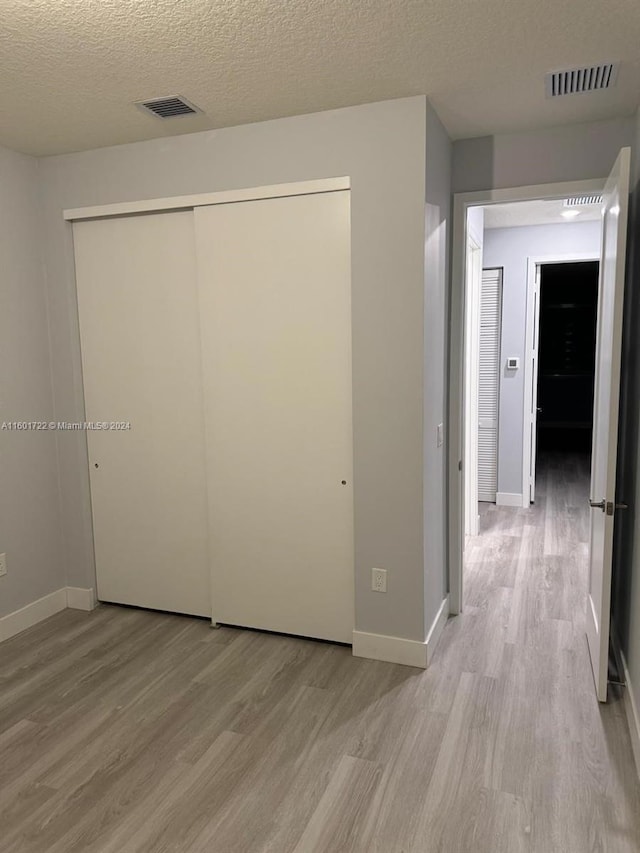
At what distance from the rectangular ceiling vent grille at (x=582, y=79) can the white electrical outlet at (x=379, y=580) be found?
215 centimetres

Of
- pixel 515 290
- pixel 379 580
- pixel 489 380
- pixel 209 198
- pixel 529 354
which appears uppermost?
pixel 209 198

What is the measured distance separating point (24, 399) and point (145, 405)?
639 millimetres

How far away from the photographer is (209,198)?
296 centimetres

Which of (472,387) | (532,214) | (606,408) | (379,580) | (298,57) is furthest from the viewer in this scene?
(532,214)

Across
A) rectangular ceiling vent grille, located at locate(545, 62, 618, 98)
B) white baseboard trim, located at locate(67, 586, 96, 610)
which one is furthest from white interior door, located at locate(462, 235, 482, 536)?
white baseboard trim, located at locate(67, 586, 96, 610)

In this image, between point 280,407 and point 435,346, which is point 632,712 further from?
point 280,407

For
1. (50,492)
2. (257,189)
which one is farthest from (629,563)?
(50,492)

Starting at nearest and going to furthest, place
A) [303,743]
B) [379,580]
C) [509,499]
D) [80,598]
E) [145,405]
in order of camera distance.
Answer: [303,743], [379,580], [145,405], [80,598], [509,499]

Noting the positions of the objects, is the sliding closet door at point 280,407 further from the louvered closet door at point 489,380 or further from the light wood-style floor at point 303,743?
the louvered closet door at point 489,380

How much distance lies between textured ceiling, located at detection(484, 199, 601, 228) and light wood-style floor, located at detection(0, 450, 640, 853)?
289 centimetres

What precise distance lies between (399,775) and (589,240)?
4.65m

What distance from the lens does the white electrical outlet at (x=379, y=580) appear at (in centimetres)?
285

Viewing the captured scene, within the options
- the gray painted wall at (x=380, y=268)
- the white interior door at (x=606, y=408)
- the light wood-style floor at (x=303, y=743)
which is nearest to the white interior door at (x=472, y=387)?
the light wood-style floor at (x=303, y=743)

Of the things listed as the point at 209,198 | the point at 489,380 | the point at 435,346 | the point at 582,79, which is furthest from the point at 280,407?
the point at 489,380
